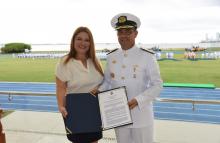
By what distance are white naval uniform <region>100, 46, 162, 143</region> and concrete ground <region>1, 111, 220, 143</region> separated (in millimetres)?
1390

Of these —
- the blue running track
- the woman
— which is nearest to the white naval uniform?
the woman

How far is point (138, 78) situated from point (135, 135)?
45cm

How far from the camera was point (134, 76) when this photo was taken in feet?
7.10

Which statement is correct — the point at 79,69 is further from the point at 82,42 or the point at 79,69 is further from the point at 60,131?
the point at 60,131

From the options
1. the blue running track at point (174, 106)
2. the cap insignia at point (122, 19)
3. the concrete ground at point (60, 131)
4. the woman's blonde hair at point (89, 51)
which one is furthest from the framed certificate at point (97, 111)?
the blue running track at point (174, 106)

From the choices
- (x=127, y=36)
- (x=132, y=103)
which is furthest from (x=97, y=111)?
(x=127, y=36)

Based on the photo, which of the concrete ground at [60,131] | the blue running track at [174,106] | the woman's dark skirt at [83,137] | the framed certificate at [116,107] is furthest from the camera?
the blue running track at [174,106]

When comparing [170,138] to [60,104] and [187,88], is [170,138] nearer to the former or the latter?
[60,104]

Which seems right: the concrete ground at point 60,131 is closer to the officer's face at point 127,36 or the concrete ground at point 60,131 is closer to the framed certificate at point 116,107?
the framed certificate at point 116,107

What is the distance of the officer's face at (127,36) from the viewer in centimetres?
208

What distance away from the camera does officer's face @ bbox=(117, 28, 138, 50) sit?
2084 mm

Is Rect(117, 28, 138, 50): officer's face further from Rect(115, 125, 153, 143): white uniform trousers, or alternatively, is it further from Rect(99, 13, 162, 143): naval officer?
Rect(115, 125, 153, 143): white uniform trousers

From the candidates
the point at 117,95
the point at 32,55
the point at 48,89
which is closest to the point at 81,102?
the point at 117,95

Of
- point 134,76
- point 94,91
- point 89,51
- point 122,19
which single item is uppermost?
point 122,19
